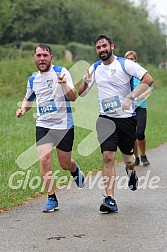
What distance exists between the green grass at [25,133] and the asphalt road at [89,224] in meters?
0.69

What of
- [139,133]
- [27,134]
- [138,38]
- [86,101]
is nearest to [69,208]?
[139,133]

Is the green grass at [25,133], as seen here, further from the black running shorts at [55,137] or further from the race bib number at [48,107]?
the race bib number at [48,107]

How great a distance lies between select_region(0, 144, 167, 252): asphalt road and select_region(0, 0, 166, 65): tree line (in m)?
32.5

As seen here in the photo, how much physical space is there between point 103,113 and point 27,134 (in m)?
9.62

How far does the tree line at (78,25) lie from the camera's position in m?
57.8

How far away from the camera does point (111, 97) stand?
28.5 feet

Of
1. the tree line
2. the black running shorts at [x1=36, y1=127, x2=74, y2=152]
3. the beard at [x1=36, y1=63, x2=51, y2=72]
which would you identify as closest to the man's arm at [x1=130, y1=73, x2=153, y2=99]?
the black running shorts at [x1=36, y1=127, x2=74, y2=152]

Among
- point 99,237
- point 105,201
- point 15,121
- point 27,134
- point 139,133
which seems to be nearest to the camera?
point 99,237

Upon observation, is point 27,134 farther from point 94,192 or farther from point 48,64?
point 48,64

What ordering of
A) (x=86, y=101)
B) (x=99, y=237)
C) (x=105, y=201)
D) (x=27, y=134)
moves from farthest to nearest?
(x=86, y=101) → (x=27, y=134) → (x=105, y=201) → (x=99, y=237)

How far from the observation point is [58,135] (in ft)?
28.9

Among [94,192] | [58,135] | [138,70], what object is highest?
[138,70]

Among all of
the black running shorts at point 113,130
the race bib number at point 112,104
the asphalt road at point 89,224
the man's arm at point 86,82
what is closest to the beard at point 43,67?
the man's arm at point 86,82

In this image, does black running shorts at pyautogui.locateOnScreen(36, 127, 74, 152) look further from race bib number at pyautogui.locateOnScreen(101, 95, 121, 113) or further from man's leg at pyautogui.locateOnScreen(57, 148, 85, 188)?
race bib number at pyautogui.locateOnScreen(101, 95, 121, 113)
